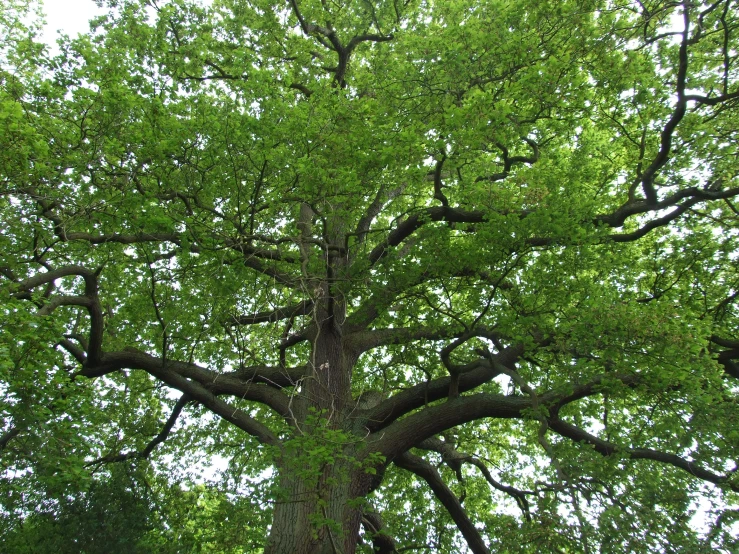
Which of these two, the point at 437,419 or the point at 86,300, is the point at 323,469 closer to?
the point at 437,419

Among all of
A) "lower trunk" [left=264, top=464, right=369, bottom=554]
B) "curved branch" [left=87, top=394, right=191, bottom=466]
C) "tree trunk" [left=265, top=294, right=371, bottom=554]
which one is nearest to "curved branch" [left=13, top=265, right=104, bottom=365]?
"curved branch" [left=87, top=394, right=191, bottom=466]

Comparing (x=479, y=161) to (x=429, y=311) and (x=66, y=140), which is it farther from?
(x=66, y=140)

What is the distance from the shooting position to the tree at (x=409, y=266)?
5.55 m

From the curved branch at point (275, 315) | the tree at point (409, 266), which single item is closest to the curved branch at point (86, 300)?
the tree at point (409, 266)

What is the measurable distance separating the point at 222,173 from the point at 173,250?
1909 mm

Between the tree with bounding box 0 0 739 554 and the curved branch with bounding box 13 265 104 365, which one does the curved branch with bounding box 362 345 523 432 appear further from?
the curved branch with bounding box 13 265 104 365

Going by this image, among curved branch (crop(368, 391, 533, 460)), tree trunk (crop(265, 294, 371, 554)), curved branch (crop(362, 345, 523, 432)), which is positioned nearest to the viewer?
tree trunk (crop(265, 294, 371, 554))

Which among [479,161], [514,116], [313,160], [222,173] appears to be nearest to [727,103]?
[514,116]

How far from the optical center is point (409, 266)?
23.2 ft

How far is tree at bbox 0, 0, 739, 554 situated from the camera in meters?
5.55

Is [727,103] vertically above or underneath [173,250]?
above

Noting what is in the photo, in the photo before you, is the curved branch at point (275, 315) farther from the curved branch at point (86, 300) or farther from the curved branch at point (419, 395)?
the curved branch at point (419, 395)

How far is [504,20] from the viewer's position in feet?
25.8

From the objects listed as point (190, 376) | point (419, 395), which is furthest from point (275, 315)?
point (419, 395)
